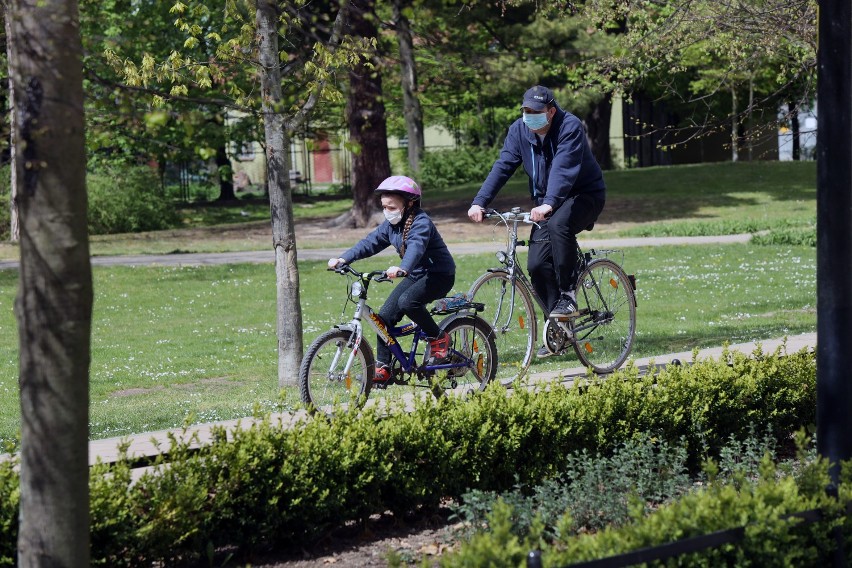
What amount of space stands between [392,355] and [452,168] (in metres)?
Answer: 33.8

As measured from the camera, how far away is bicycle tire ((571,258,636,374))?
344 inches

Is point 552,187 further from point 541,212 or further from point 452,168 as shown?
point 452,168

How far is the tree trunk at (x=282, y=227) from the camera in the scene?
334 inches

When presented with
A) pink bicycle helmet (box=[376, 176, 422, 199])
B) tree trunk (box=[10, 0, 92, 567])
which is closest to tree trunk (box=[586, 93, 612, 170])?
pink bicycle helmet (box=[376, 176, 422, 199])

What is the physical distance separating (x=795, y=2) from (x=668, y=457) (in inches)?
194

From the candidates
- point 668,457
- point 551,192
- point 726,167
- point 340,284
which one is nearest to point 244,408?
point 551,192

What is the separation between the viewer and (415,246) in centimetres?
732

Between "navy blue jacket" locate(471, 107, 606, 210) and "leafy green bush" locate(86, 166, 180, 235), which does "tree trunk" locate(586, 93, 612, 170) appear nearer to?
"leafy green bush" locate(86, 166, 180, 235)

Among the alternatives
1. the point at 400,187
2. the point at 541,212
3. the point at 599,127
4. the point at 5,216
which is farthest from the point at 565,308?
the point at 599,127

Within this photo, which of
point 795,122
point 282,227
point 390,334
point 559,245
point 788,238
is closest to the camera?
point 390,334

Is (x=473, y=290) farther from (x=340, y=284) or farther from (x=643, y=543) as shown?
(x=340, y=284)

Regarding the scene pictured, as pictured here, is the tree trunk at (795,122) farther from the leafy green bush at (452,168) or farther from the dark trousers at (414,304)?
the leafy green bush at (452,168)

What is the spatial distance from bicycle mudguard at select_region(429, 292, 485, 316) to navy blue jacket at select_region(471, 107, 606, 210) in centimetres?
70

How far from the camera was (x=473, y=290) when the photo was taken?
8156mm
